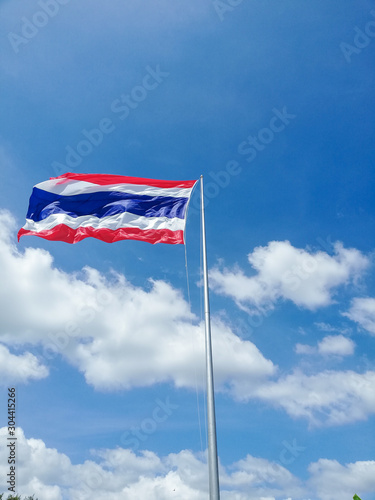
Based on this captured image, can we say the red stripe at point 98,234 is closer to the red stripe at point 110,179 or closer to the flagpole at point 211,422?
the red stripe at point 110,179

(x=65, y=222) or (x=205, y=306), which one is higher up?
(x=65, y=222)

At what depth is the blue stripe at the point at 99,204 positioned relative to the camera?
23.2m

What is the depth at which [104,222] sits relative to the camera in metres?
23.4

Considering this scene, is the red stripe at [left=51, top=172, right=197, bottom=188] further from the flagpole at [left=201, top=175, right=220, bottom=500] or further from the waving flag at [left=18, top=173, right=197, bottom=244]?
the flagpole at [left=201, top=175, right=220, bottom=500]

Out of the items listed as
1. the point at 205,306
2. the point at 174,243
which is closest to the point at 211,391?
the point at 205,306

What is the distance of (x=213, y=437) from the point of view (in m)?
14.6

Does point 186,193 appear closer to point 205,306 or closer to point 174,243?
point 174,243

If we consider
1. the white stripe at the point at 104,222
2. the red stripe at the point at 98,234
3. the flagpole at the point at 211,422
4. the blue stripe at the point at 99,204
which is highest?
the blue stripe at the point at 99,204

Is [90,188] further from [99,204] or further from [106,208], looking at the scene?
[106,208]

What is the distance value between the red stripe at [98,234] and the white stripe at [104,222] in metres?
0.19

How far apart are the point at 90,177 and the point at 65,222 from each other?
8.88 feet

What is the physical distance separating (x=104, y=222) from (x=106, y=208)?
76cm

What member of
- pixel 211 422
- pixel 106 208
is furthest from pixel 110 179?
pixel 211 422

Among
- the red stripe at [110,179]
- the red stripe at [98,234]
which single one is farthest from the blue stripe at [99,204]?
the red stripe at [98,234]
